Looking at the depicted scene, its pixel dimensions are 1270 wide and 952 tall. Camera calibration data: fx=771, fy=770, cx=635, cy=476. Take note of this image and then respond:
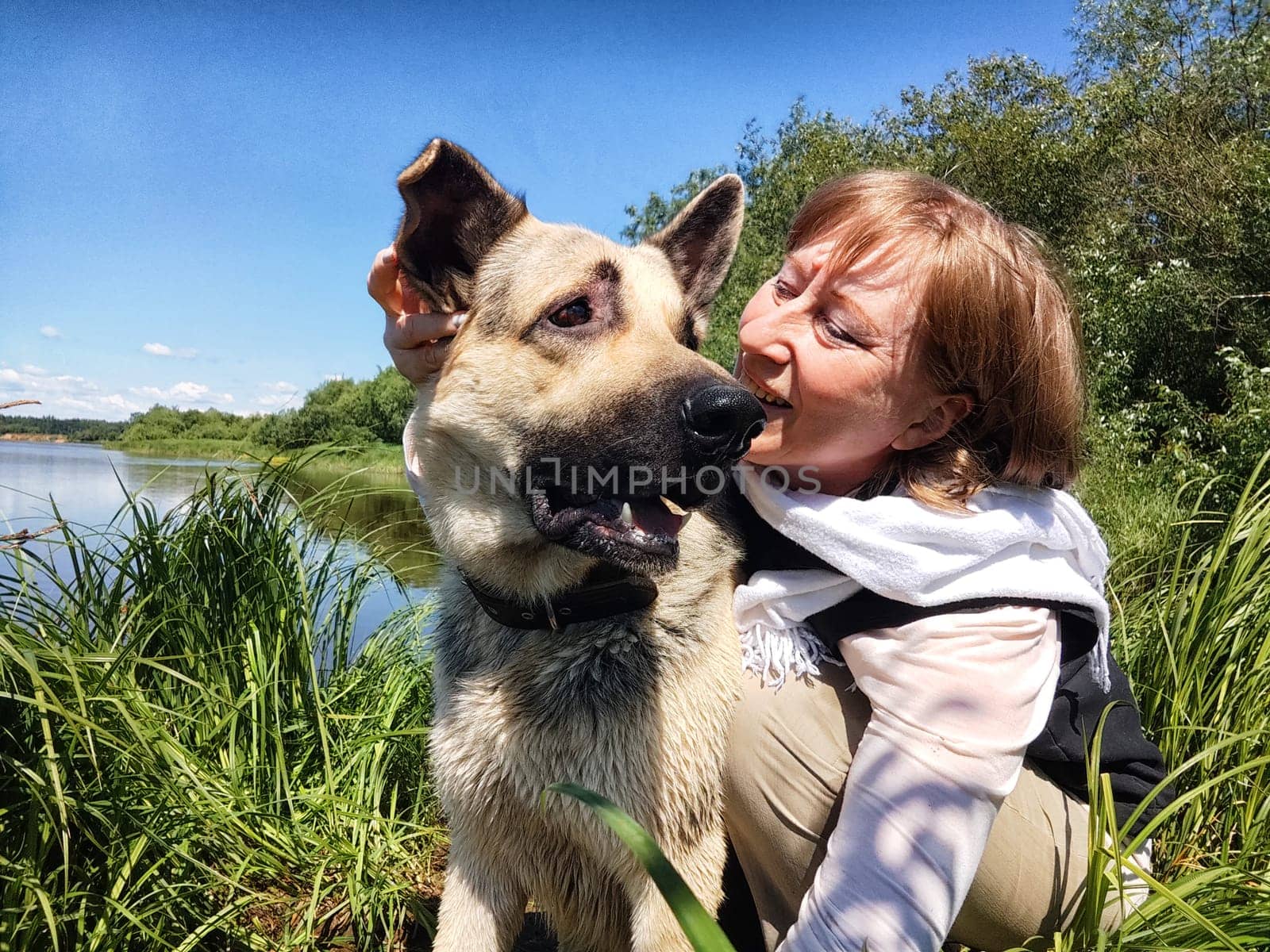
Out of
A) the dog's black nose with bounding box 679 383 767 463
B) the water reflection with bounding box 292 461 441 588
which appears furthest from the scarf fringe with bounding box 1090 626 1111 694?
the water reflection with bounding box 292 461 441 588

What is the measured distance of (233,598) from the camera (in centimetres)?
350

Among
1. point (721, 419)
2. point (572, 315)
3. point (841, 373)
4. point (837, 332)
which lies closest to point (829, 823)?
point (721, 419)

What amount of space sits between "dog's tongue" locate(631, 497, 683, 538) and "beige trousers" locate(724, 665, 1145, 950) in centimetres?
55

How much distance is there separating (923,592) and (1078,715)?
67 cm

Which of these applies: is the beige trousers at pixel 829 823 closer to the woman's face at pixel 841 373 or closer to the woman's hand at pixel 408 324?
the woman's face at pixel 841 373

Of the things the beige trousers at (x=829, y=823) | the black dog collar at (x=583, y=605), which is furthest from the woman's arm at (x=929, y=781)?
the black dog collar at (x=583, y=605)

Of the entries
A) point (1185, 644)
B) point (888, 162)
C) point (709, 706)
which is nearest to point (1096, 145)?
point (888, 162)

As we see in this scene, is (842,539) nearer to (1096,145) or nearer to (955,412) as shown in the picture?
(955,412)

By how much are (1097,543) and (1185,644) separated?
1.13 metres

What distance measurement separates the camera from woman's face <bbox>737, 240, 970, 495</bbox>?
2.24 meters

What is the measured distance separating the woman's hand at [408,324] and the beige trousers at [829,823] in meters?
1.59

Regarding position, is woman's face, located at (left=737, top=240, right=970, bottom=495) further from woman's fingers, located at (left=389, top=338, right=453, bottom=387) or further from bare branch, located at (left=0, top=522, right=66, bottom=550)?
bare branch, located at (left=0, top=522, right=66, bottom=550)

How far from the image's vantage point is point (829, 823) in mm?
2133

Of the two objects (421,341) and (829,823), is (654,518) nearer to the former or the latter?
(829,823)
